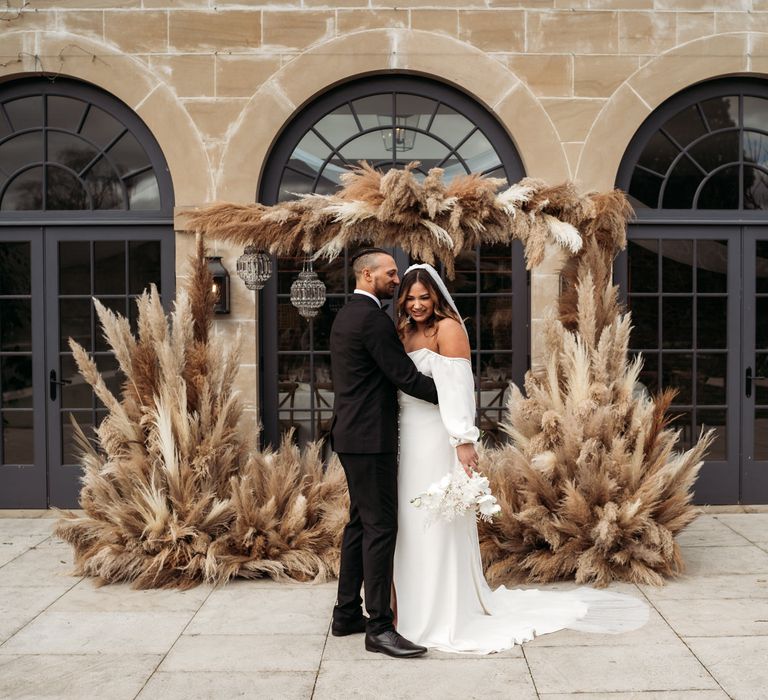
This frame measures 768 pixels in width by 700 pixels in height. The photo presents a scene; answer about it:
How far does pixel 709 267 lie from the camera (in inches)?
307

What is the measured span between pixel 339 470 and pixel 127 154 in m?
3.58

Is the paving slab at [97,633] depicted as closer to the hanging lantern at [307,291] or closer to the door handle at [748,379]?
the hanging lantern at [307,291]

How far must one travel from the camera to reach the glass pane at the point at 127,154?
25.4 ft

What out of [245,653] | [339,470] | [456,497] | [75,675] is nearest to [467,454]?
[456,497]

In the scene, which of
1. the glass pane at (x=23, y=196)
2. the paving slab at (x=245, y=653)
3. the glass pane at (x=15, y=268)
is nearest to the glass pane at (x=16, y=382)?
the glass pane at (x=15, y=268)

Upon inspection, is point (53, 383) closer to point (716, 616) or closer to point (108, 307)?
point (108, 307)

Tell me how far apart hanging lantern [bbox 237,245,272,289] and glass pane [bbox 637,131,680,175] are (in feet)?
11.7

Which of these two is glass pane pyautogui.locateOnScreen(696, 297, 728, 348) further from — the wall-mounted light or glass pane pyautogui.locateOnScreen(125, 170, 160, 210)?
glass pane pyautogui.locateOnScreen(125, 170, 160, 210)

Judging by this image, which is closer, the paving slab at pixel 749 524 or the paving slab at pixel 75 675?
the paving slab at pixel 75 675

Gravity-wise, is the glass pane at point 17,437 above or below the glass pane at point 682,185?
below

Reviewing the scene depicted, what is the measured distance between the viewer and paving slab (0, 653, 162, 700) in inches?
159

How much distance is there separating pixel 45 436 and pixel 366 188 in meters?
4.09

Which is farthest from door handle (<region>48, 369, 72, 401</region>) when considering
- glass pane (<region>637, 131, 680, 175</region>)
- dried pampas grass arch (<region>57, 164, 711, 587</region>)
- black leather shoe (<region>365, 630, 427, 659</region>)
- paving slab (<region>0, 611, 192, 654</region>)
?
glass pane (<region>637, 131, 680, 175</region>)

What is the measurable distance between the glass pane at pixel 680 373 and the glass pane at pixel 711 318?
0.19 m
